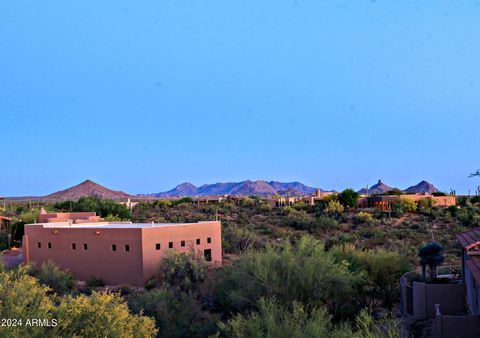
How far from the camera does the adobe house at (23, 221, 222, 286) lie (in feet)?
88.0

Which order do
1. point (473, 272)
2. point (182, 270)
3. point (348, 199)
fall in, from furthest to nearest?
point (348, 199) → point (182, 270) → point (473, 272)

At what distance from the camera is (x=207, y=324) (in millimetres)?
17266

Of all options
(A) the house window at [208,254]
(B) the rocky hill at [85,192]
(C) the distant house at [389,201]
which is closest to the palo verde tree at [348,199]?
(C) the distant house at [389,201]

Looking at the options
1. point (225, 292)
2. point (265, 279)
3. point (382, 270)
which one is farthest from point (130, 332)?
point (382, 270)

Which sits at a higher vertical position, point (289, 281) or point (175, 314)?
point (289, 281)

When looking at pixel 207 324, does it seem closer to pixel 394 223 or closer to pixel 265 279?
pixel 265 279

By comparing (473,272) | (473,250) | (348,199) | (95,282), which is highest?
(348,199)

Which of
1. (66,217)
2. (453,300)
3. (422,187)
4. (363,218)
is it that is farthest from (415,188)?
(453,300)

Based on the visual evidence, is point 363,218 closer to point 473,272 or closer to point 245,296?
point 245,296

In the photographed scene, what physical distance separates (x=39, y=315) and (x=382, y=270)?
594 inches

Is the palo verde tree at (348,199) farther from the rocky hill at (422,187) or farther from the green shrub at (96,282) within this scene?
the rocky hill at (422,187)

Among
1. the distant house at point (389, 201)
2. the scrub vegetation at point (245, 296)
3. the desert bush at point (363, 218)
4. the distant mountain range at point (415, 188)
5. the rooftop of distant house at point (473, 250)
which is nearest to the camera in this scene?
the scrub vegetation at point (245, 296)

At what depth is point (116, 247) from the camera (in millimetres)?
27484

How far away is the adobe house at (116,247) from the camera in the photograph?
88.0ft
